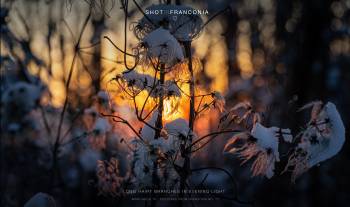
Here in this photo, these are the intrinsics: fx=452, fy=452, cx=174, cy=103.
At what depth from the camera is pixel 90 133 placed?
445 centimetres

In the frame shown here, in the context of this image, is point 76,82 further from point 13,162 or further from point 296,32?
point 296,32

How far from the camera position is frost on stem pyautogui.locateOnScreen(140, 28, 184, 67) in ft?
9.03

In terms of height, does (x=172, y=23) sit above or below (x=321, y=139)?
above

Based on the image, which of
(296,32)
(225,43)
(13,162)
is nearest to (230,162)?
(296,32)

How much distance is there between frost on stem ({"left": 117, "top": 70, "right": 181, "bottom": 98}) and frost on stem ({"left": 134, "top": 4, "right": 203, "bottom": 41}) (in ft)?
0.94

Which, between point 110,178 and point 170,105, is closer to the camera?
point 170,105

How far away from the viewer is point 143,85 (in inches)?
116

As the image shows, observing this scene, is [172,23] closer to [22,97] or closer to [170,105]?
[170,105]

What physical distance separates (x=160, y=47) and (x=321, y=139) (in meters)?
1.18

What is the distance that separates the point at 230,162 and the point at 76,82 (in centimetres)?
561

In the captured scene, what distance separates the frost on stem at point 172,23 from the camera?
118 inches

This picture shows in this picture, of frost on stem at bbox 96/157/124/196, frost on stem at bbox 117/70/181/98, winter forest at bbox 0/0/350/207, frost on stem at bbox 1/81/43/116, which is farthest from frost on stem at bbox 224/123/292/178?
frost on stem at bbox 1/81/43/116

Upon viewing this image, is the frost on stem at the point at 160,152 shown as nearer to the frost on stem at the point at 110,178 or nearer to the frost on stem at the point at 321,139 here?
the frost on stem at the point at 110,178

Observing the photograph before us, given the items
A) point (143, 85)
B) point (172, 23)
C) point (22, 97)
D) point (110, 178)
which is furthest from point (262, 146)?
point (22, 97)
